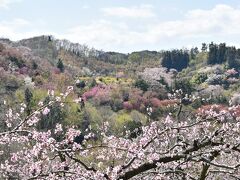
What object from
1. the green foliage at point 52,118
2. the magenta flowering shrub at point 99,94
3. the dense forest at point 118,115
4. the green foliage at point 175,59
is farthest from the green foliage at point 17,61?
the green foliage at point 175,59

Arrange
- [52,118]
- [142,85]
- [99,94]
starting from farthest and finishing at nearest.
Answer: [142,85] → [99,94] → [52,118]

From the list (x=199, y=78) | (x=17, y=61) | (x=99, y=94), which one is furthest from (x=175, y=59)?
(x=17, y=61)

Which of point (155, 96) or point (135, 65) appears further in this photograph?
point (135, 65)

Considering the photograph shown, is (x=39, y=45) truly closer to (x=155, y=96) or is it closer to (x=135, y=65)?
(x=135, y=65)

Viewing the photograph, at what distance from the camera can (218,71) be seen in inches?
5315

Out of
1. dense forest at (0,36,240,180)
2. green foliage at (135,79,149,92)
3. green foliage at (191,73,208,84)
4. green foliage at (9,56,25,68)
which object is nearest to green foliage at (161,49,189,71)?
dense forest at (0,36,240,180)

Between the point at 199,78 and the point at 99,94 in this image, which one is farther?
the point at 199,78

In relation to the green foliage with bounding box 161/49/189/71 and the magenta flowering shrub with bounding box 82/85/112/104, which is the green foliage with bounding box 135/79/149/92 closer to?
the magenta flowering shrub with bounding box 82/85/112/104

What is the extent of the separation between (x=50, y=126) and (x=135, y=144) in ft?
177

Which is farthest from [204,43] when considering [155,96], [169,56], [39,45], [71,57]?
[155,96]

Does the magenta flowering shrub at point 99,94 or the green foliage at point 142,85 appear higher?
the green foliage at point 142,85

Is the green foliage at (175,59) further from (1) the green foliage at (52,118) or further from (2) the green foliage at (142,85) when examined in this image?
(1) the green foliage at (52,118)

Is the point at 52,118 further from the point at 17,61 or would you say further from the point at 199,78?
the point at 199,78

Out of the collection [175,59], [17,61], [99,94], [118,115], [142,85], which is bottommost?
[118,115]
